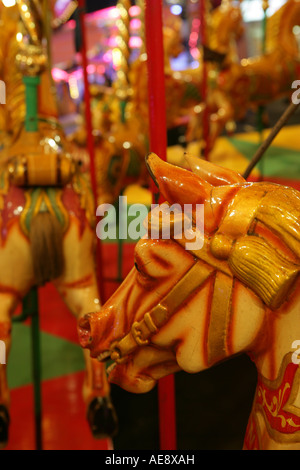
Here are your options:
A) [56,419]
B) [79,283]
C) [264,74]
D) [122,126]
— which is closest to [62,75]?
[264,74]

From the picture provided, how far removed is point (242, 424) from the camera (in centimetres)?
139

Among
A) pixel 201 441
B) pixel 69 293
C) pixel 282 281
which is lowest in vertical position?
pixel 201 441

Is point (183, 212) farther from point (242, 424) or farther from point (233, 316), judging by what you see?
point (242, 424)

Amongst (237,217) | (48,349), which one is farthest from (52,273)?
(48,349)

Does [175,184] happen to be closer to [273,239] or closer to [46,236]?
[273,239]

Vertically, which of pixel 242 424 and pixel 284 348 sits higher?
pixel 284 348

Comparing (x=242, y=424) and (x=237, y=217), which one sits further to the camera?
(x=242, y=424)

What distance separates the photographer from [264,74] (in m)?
3.47

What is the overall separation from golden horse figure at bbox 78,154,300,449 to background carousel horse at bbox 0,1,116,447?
55 cm

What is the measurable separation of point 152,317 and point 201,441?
0.88 m

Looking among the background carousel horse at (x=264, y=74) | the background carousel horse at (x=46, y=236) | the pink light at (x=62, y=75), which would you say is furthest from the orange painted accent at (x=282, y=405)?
the background carousel horse at (x=264, y=74)

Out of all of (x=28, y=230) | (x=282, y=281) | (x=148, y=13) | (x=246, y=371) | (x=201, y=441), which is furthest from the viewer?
(x=246, y=371)

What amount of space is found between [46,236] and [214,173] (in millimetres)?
597

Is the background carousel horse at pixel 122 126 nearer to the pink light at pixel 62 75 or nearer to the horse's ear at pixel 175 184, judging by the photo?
the pink light at pixel 62 75
